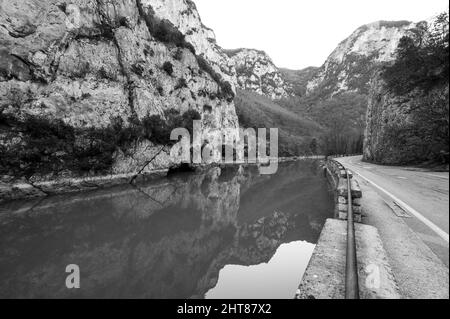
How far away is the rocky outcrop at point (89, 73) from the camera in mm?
17828

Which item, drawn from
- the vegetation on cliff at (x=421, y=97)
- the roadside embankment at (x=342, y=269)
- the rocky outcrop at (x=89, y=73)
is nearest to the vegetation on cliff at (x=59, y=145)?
the rocky outcrop at (x=89, y=73)

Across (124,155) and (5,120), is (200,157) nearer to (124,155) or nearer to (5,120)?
(124,155)

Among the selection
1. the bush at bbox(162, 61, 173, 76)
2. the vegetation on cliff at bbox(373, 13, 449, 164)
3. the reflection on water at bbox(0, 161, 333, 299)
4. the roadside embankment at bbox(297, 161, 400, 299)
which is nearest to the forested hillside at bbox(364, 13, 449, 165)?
A: the vegetation on cliff at bbox(373, 13, 449, 164)

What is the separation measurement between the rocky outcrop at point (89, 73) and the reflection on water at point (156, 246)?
7.68m

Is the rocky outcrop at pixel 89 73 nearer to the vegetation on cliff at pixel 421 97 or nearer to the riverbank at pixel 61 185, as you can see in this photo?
the riverbank at pixel 61 185

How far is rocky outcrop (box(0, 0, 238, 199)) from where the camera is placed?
17828mm

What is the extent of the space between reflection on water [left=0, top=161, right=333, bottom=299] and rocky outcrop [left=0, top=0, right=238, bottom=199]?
7.68 m

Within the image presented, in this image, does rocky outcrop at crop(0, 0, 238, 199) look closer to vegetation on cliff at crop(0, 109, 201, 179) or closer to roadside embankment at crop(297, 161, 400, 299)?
vegetation on cliff at crop(0, 109, 201, 179)

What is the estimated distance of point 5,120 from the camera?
55.0 ft
